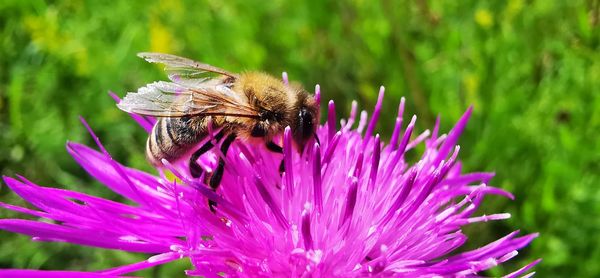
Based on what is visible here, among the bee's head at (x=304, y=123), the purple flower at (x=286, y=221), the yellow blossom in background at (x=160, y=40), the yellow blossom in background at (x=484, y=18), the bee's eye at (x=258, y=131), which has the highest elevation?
the yellow blossom in background at (x=484, y=18)

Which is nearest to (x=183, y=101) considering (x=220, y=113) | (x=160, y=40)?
(x=220, y=113)

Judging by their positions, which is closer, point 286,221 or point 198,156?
point 286,221

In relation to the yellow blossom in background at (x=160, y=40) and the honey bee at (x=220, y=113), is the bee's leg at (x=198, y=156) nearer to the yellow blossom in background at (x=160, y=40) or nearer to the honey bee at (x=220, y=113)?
the honey bee at (x=220, y=113)

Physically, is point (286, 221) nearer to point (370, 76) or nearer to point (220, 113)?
point (220, 113)

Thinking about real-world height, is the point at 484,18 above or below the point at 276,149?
above

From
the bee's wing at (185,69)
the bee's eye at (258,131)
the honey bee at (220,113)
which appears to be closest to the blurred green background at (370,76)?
the bee's wing at (185,69)

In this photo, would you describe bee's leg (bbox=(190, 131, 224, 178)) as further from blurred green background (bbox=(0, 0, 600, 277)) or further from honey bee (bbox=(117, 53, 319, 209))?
blurred green background (bbox=(0, 0, 600, 277))
